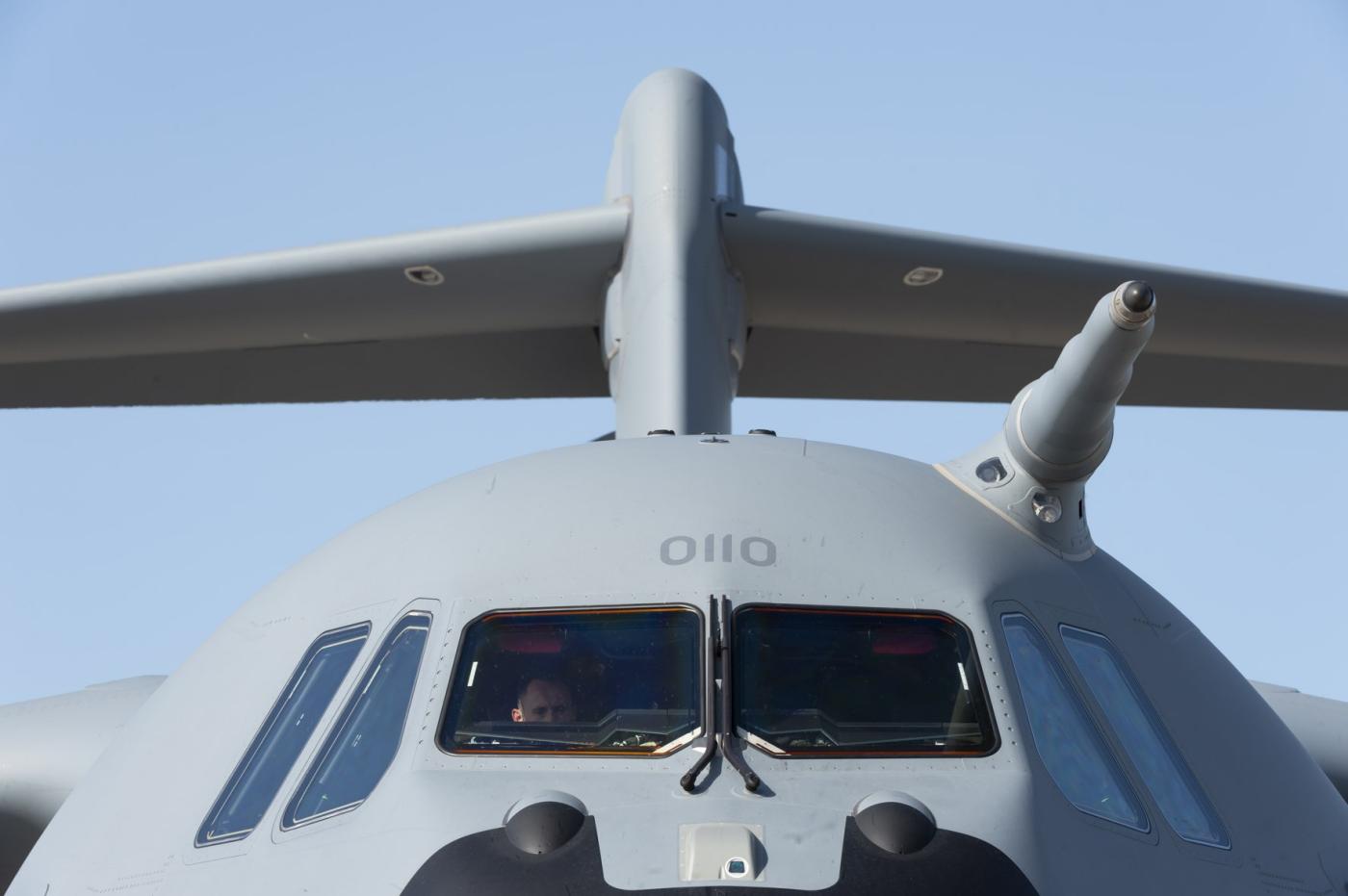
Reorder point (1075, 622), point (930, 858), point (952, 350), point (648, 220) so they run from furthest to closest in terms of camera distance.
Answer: point (952, 350) → point (648, 220) → point (1075, 622) → point (930, 858)

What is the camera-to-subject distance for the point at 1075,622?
5.78m

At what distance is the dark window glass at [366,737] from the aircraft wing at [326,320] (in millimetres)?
4940

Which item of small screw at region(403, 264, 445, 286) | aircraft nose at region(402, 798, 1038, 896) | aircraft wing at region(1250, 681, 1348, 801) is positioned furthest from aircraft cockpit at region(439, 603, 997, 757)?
small screw at region(403, 264, 445, 286)

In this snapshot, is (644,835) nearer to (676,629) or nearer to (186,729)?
(676,629)

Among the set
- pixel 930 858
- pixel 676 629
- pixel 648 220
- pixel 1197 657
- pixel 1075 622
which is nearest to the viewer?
pixel 930 858

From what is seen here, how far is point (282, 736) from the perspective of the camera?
5.48m

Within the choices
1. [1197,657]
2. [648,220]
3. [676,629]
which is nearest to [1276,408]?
[648,220]

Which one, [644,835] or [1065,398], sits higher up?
[1065,398]

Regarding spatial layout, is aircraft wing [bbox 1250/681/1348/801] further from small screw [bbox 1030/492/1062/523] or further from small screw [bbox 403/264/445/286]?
small screw [bbox 403/264/445/286]

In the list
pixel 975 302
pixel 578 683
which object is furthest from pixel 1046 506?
pixel 975 302

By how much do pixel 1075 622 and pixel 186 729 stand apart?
10.5 feet

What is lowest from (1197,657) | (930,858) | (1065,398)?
(930,858)

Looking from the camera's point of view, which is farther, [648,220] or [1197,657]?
[648,220]

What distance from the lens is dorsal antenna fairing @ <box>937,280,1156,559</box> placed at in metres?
5.58
